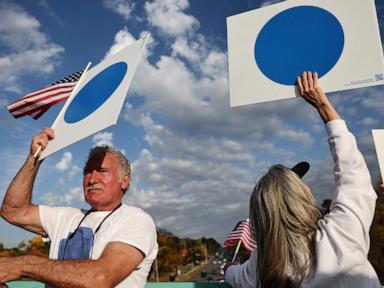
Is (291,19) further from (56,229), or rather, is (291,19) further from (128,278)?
(56,229)

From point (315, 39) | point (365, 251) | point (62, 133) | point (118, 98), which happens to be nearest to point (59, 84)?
point (62, 133)

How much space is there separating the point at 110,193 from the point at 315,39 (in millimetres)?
2063

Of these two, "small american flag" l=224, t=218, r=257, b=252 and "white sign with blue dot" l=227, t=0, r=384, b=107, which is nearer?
"white sign with blue dot" l=227, t=0, r=384, b=107

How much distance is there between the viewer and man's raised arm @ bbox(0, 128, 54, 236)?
3498 mm

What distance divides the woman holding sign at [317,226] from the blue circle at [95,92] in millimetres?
1310

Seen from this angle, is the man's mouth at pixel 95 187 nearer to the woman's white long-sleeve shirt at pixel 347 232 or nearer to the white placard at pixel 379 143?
the woman's white long-sleeve shirt at pixel 347 232

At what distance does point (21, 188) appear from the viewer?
3.53m

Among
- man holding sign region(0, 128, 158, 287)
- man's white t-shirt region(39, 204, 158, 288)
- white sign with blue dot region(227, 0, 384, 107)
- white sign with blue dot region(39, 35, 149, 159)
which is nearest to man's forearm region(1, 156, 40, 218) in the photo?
man holding sign region(0, 128, 158, 287)

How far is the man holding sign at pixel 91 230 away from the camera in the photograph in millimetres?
2477

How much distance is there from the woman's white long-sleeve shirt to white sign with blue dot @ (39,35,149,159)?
1415 millimetres

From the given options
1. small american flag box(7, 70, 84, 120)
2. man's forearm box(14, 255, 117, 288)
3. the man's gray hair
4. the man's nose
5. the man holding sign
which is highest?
small american flag box(7, 70, 84, 120)

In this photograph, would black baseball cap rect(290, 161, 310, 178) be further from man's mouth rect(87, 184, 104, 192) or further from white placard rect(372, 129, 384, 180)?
man's mouth rect(87, 184, 104, 192)

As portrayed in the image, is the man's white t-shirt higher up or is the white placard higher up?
the white placard

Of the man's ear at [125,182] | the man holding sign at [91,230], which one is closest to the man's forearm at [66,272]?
the man holding sign at [91,230]
